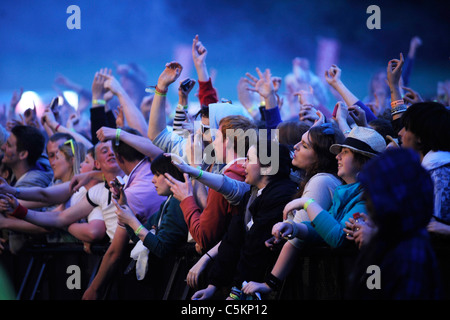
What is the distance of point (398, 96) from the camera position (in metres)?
4.78

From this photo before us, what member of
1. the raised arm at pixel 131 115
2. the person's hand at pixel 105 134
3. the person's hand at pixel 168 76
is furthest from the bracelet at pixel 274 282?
the raised arm at pixel 131 115

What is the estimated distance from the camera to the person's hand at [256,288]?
3.60 metres

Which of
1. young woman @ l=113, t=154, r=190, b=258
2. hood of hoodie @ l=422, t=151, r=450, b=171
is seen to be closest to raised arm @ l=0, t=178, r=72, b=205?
young woman @ l=113, t=154, r=190, b=258

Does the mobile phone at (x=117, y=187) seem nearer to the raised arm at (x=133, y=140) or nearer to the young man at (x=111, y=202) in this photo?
the young man at (x=111, y=202)

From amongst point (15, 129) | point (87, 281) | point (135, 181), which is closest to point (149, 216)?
point (135, 181)

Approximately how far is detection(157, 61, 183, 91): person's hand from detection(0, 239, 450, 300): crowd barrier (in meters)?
1.50

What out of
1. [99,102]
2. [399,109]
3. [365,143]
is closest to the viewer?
[365,143]

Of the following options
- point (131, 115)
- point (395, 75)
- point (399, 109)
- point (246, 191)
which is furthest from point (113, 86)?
point (399, 109)

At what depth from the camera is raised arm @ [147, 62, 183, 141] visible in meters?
5.36

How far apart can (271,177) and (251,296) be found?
0.83 meters

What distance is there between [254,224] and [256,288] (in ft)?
1.51

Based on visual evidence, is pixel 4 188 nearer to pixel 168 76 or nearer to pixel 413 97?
pixel 168 76

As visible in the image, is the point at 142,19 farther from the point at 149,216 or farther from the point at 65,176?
the point at 149,216

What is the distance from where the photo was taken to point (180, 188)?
443cm
